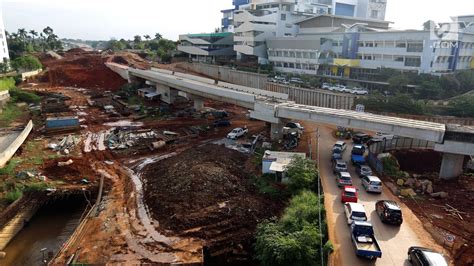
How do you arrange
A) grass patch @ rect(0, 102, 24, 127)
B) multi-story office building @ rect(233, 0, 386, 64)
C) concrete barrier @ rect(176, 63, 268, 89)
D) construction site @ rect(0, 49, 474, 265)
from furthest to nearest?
multi-story office building @ rect(233, 0, 386, 64)
concrete barrier @ rect(176, 63, 268, 89)
grass patch @ rect(0, 102, 24, 127)
construction site @ rect(0, 49, 474, 265)

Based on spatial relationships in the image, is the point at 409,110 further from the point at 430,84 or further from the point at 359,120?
the point at 359,120

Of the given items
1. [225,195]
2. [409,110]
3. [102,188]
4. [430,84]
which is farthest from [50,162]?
[430,84]

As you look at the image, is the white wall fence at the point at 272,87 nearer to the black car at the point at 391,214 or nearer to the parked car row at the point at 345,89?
the parked car row at the point at 345,89

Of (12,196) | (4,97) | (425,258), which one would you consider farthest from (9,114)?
(425,258)

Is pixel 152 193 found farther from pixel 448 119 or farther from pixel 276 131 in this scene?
pixel 448 119

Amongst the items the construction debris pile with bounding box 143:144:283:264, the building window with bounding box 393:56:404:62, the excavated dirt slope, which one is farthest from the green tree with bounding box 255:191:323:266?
the excavated dirt slope

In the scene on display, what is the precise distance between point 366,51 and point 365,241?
60935 mm

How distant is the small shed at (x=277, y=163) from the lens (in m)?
35.4

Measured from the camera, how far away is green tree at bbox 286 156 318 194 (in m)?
32.2

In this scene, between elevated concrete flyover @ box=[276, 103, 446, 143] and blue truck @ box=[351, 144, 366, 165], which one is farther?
blue truck @ box=[351, 144, 366, 165]

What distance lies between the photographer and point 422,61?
64250mm

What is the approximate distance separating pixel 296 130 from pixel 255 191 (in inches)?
660

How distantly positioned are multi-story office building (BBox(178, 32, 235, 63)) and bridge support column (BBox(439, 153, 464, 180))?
9076 cm

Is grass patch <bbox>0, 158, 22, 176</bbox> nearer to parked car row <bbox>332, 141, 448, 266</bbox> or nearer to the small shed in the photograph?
the small shed
